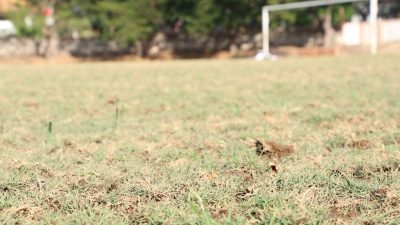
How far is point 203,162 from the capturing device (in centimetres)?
384

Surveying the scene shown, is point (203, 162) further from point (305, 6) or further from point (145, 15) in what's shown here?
point (145, 15)

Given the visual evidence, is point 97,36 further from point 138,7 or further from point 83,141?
point 83,141

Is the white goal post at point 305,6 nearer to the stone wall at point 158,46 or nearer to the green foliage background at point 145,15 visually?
the green foliage background at point 145,15

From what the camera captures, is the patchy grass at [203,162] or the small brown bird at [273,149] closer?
the patchy grass at [203,162]

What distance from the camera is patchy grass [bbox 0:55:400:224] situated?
2684mm

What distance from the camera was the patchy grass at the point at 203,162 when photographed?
2.68 meters

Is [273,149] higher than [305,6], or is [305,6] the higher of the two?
[305,6]

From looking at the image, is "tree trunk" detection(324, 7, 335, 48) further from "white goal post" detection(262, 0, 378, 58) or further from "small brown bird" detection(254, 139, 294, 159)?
"small brown bird" detection(254, 139, 294, 159)

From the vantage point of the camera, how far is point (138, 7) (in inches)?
1261

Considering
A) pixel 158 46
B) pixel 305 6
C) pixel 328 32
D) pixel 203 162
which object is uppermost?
pixel 305 6

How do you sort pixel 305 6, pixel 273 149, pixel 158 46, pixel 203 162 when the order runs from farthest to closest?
pixel 158 46
pixel 305 6
pixel 273 149
pixel 203 162

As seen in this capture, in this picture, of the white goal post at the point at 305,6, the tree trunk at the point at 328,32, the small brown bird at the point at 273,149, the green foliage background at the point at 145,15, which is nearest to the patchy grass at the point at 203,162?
the small brown bird at the point at 273,149

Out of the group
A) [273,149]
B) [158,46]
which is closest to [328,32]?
[158,46]

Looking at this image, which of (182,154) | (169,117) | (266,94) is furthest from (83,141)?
(266,94)
